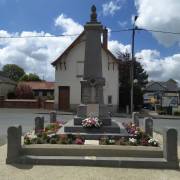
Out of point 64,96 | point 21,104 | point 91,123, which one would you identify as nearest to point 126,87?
point 64,96

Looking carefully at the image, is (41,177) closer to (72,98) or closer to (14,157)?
(14,157)

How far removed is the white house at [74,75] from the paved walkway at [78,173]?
2967cm

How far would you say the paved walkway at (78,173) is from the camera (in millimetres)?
8312

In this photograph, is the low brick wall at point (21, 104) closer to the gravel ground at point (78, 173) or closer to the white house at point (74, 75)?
the white house at point (74, 75)

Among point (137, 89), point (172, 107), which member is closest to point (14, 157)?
point (172, 107)

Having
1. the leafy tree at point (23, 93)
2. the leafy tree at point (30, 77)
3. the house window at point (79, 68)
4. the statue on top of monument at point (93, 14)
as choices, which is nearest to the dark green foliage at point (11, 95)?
the leafy tree at point (23, 93)

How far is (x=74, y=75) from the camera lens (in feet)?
128

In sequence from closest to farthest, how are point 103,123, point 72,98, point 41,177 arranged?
point 41,177, point 103,123, point 72,98

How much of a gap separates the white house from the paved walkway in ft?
97.3

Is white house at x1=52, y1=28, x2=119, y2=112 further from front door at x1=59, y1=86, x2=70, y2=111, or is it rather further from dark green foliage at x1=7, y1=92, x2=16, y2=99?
dark green foliage at x1=7, y1=92, x2=16, y2=99

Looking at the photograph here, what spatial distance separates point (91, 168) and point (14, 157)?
2067mm

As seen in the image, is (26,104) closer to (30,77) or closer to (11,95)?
(11,95)

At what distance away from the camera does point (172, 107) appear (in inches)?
1582

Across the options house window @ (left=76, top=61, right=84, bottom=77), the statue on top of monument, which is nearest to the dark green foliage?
house window @ (left=76, top=61, right=84, bottom=77)
